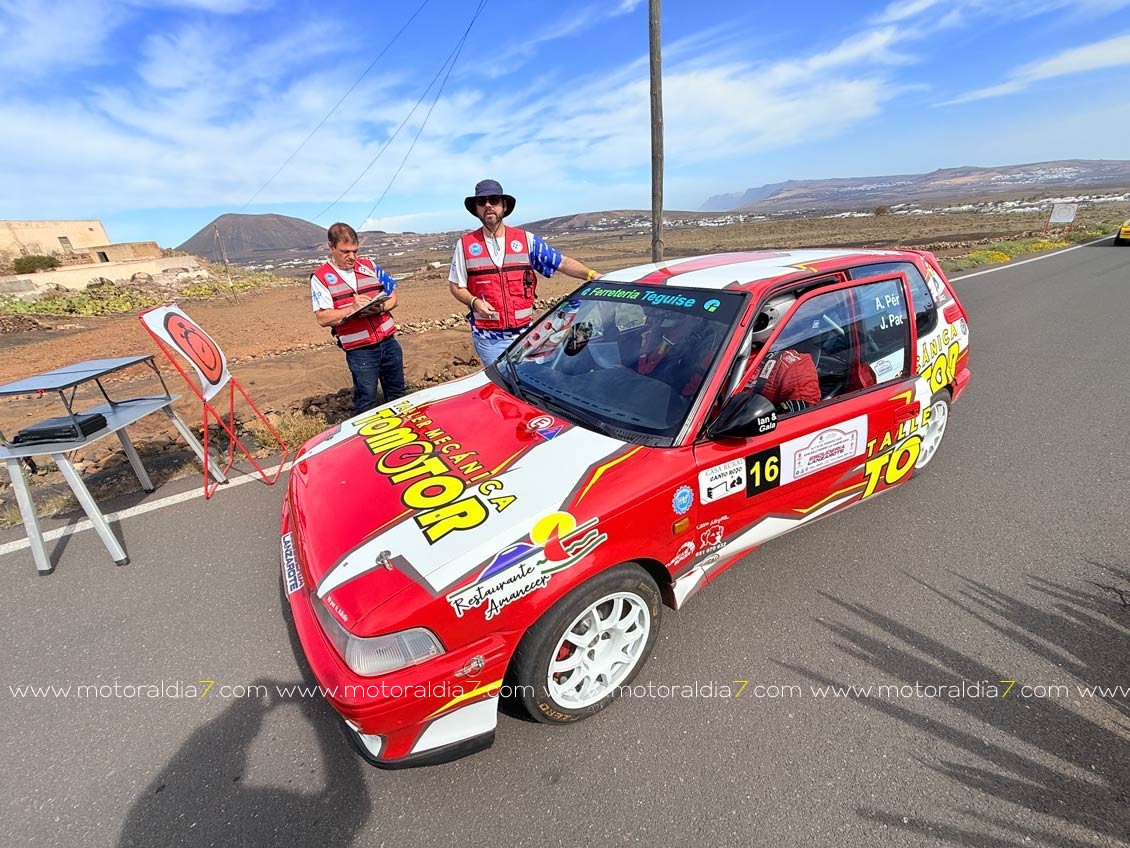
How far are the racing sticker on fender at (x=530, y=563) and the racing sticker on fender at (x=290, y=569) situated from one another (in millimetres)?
808

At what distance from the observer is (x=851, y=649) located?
2352 millimetres

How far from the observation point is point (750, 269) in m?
2.77

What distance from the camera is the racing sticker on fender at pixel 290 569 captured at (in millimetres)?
2057

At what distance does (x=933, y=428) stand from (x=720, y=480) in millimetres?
2341

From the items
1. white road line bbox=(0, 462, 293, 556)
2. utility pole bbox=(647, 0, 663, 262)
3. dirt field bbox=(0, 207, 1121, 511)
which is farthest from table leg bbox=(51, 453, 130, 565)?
utility pole bbox=(647, 0, 663, 262)

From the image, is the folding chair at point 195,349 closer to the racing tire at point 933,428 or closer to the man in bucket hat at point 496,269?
the man in bucket hat at point 496,269

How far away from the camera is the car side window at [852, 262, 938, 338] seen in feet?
10.2

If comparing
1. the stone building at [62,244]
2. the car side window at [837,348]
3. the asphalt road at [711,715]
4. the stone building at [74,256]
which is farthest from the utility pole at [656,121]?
the stone building at [62,244]

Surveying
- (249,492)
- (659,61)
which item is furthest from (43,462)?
(659,61)

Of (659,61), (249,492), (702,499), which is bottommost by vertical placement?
(249,492)

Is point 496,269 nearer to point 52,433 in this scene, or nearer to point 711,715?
point 52,433

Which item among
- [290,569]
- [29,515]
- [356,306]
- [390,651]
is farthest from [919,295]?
[29,515]

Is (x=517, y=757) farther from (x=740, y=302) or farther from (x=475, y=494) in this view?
(x=740, y=302)

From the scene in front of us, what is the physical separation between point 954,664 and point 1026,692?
236mm
